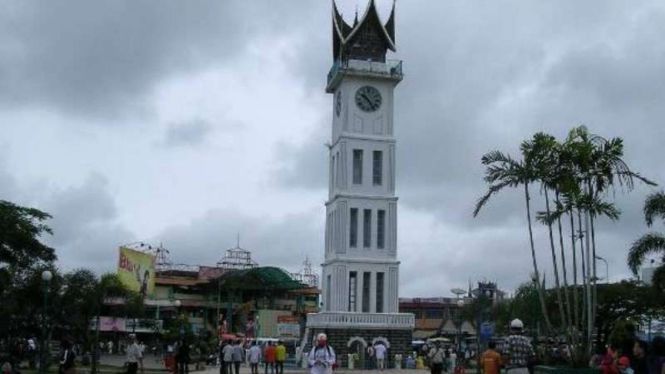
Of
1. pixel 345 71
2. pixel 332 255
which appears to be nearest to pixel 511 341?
pixel 332 255

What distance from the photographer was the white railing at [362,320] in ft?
175

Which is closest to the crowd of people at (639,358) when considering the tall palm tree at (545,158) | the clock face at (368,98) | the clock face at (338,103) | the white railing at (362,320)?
the tall palm tree at (545,158)

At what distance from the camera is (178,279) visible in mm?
105312

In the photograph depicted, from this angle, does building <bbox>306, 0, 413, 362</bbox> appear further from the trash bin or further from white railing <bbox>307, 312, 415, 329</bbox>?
the trash bin

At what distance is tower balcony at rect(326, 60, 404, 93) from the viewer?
57.3 meters

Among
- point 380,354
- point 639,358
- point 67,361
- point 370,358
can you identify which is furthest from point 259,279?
point 639,358

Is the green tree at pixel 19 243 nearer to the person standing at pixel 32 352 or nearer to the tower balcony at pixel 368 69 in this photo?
the person standing at pixel 32 352

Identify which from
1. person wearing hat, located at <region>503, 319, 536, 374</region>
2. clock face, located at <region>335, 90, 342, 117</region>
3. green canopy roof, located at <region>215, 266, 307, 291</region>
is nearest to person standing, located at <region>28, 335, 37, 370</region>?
person wearing hat, located at <region>503, 319, 536, 374</region>

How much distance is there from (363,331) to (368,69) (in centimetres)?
1675

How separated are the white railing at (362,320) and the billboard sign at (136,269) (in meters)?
30.7

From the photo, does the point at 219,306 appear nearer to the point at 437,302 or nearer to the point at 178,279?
the point at 178,279

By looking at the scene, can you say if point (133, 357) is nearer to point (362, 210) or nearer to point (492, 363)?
point (492, 363)

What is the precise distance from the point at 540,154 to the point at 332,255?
1196 inches

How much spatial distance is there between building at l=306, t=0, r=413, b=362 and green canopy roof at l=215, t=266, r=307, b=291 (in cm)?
3537
